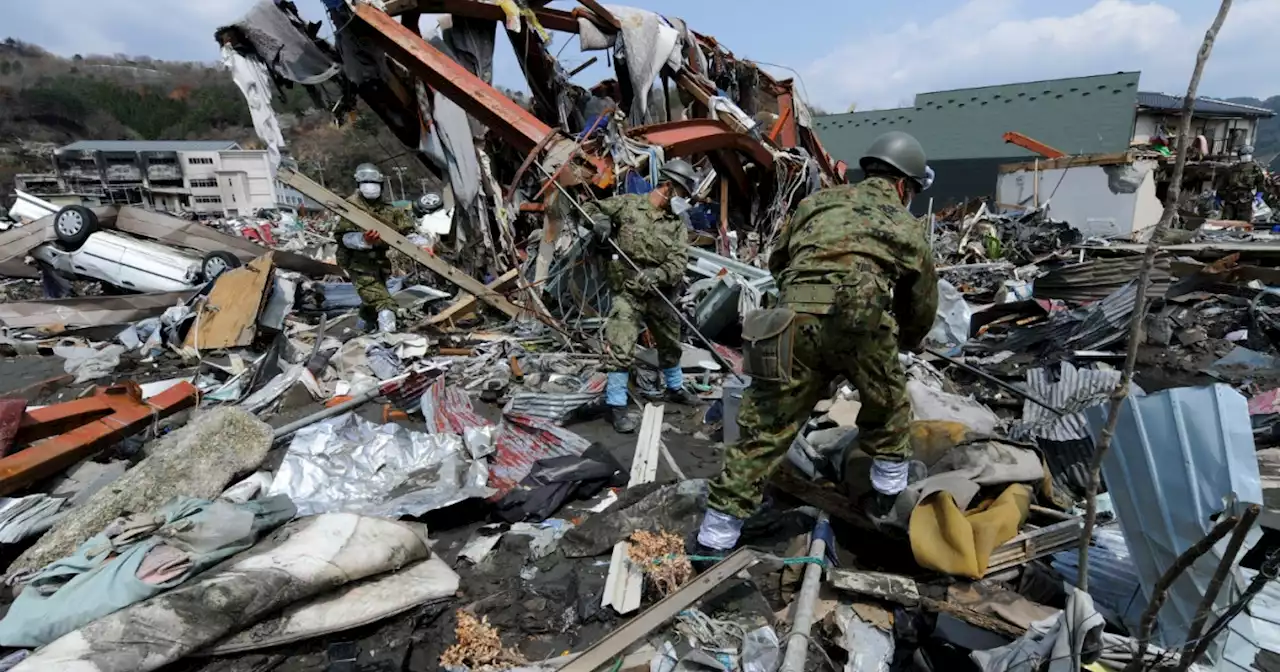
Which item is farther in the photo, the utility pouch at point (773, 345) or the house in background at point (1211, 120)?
the house in background at point (1211, 120)

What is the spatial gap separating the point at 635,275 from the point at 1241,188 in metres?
20.8

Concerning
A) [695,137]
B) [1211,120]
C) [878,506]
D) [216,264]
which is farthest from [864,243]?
[1211,120]

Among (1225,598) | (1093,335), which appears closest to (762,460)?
(1225,598)

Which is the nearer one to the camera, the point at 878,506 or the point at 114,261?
the point at 878,506

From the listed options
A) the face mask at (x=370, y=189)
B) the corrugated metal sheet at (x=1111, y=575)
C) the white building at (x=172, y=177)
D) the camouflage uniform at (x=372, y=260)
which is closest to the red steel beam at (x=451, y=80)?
the face mask at (x=370, y=189)

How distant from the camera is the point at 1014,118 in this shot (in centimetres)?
2159

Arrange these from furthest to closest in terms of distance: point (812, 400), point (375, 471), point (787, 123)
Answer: point (787, 123) → point (375, 471) → point (812, 400)

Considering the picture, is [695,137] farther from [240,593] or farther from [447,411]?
[240,593]

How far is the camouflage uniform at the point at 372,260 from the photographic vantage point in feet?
20.5

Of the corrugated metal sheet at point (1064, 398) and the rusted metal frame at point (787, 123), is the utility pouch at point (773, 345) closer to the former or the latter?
the corrugated metal sheet at point (1064, 398)

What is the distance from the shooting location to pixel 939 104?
2333 centimetres

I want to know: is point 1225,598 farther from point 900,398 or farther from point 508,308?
point 508,308

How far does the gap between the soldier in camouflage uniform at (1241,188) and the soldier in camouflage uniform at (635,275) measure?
775 inches

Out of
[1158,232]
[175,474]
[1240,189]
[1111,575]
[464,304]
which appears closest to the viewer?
[1158,232]
